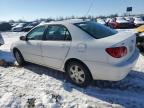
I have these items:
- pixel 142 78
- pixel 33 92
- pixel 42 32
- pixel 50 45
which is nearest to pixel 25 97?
pixel 33 92

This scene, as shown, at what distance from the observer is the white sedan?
4.29m

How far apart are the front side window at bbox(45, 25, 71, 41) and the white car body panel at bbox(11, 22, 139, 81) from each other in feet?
0.36

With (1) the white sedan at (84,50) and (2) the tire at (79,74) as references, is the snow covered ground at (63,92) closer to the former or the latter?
(2) the tire at (79,74)

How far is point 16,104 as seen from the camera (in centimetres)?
437

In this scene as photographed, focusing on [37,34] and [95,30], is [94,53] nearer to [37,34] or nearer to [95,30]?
[95,30]

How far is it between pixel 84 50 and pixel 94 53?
28cm

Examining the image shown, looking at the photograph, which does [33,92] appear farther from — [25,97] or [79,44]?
[79,44]

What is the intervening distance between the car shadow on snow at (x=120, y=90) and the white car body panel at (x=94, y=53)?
404 mm

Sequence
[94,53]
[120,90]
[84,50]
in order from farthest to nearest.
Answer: [120,90], [84,50], [94,53]

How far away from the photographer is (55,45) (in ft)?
17.3

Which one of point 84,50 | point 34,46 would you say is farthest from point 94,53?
point 34,46

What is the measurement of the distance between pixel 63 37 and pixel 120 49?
1.55m

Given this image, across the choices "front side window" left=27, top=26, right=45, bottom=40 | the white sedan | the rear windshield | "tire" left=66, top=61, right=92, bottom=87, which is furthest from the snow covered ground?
the rear windshield

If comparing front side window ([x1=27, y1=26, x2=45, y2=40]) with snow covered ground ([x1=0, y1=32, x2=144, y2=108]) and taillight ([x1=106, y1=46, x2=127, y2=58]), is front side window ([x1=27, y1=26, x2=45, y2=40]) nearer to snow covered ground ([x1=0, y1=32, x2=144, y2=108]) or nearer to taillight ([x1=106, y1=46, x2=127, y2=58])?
snow covered ground ([x1=0, y1=32, x2=144, y2=108])
